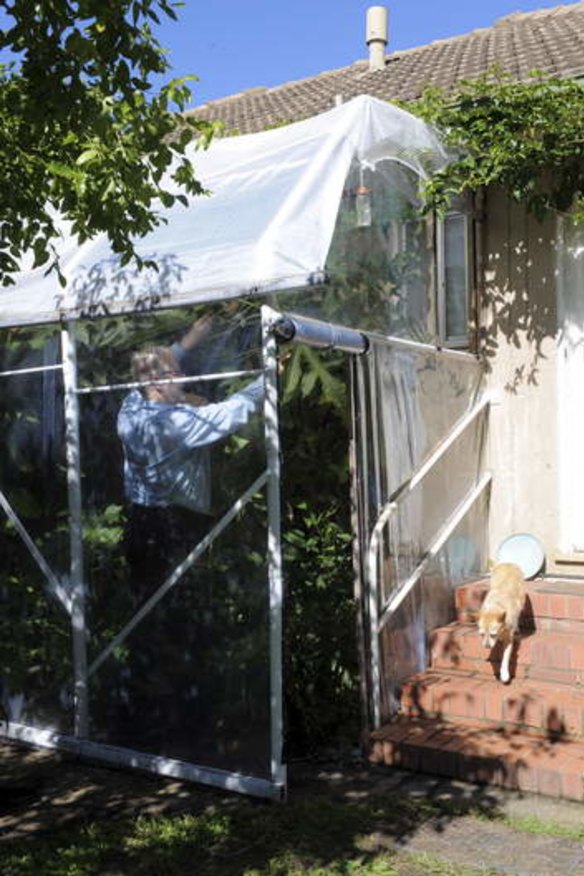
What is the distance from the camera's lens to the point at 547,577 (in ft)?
20.9

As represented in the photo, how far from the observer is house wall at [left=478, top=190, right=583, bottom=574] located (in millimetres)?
6496

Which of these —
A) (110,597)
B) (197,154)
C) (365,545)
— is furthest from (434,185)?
(110,597)

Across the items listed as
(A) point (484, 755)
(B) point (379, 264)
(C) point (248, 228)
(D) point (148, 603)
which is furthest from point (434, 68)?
(A) point (484, 755)

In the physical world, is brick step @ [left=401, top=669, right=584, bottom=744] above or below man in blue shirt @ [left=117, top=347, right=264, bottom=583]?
below

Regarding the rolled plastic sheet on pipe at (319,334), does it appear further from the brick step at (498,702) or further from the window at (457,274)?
the brick step at (498,702)

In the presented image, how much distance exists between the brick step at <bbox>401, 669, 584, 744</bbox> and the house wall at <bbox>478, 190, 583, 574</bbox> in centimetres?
132

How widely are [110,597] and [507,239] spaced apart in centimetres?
385

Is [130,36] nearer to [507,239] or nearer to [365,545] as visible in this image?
[365,545]

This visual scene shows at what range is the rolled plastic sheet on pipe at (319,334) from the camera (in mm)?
4582

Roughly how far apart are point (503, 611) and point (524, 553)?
1258 mm

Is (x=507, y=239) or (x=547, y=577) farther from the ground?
(x=507, y=239)

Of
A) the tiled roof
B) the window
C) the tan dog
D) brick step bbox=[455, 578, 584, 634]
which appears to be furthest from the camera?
the tiled roof

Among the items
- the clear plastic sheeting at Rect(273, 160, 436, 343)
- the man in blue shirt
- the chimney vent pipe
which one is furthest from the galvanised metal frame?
the chimney vent pipe

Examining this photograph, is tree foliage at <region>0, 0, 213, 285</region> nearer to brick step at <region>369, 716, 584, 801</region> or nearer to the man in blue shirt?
the man in blue shirt
